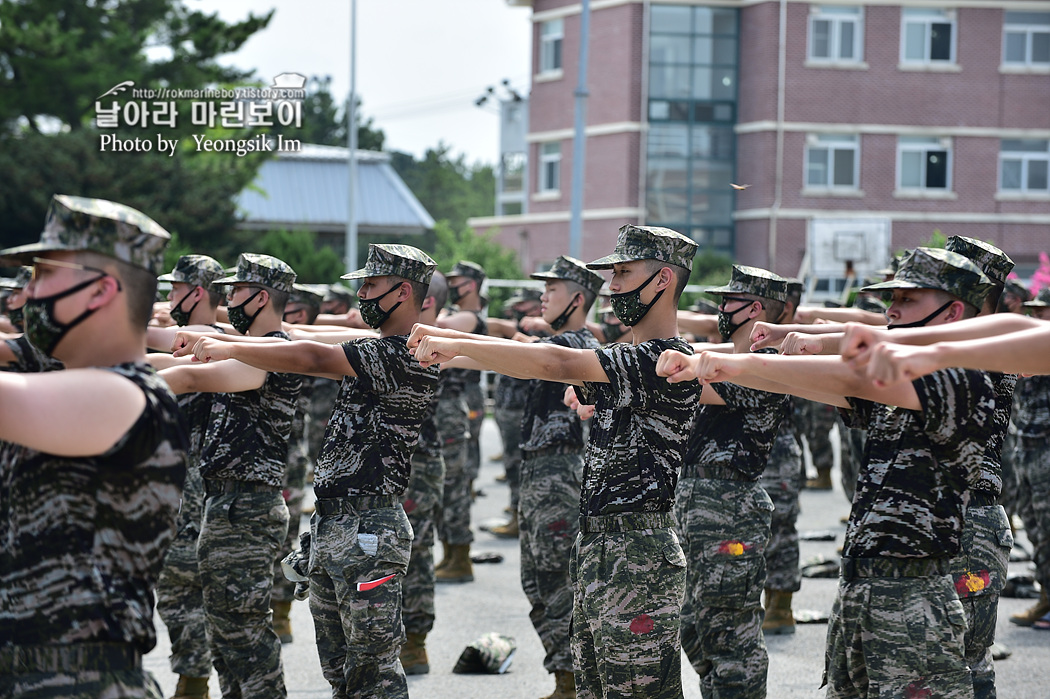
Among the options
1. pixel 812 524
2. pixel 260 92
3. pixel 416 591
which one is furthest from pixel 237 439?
pixel 260 92

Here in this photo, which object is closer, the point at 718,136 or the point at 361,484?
the point at 361,484

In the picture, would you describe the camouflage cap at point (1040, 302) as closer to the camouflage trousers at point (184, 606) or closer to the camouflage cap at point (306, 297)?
the camouflage cap at point (306, 297)

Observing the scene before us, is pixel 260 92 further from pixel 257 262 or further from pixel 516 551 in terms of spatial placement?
pixel 257 262

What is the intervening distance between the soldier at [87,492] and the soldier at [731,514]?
149 inches

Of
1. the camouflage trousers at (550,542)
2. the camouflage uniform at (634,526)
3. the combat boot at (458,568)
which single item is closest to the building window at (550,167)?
the combat boot at (458,568)

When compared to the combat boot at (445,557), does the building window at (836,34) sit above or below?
above

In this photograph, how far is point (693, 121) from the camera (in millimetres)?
37188

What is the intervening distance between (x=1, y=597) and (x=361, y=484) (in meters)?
2.70

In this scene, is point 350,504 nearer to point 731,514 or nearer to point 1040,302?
point 731,514

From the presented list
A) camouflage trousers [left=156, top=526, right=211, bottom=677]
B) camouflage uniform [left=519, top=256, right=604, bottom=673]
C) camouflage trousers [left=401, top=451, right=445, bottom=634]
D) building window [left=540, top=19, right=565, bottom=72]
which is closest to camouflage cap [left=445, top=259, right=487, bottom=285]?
camouflage trousers [left=401, top=451, right=445, bottom=634]

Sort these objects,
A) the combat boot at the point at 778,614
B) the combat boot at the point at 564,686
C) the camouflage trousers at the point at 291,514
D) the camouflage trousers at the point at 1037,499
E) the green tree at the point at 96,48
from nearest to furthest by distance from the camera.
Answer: the combat boot at the point at 564,686 < the camouflage trousers at the point at 291,514 < the camouflage trousers at the point at 1037,499 < the combat boot at the point at 778,614 < the green tree at the point at 96,48

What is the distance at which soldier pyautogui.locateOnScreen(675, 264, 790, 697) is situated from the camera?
21.0 ft

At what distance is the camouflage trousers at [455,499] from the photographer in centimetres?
1077

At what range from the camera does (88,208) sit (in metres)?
3.21
